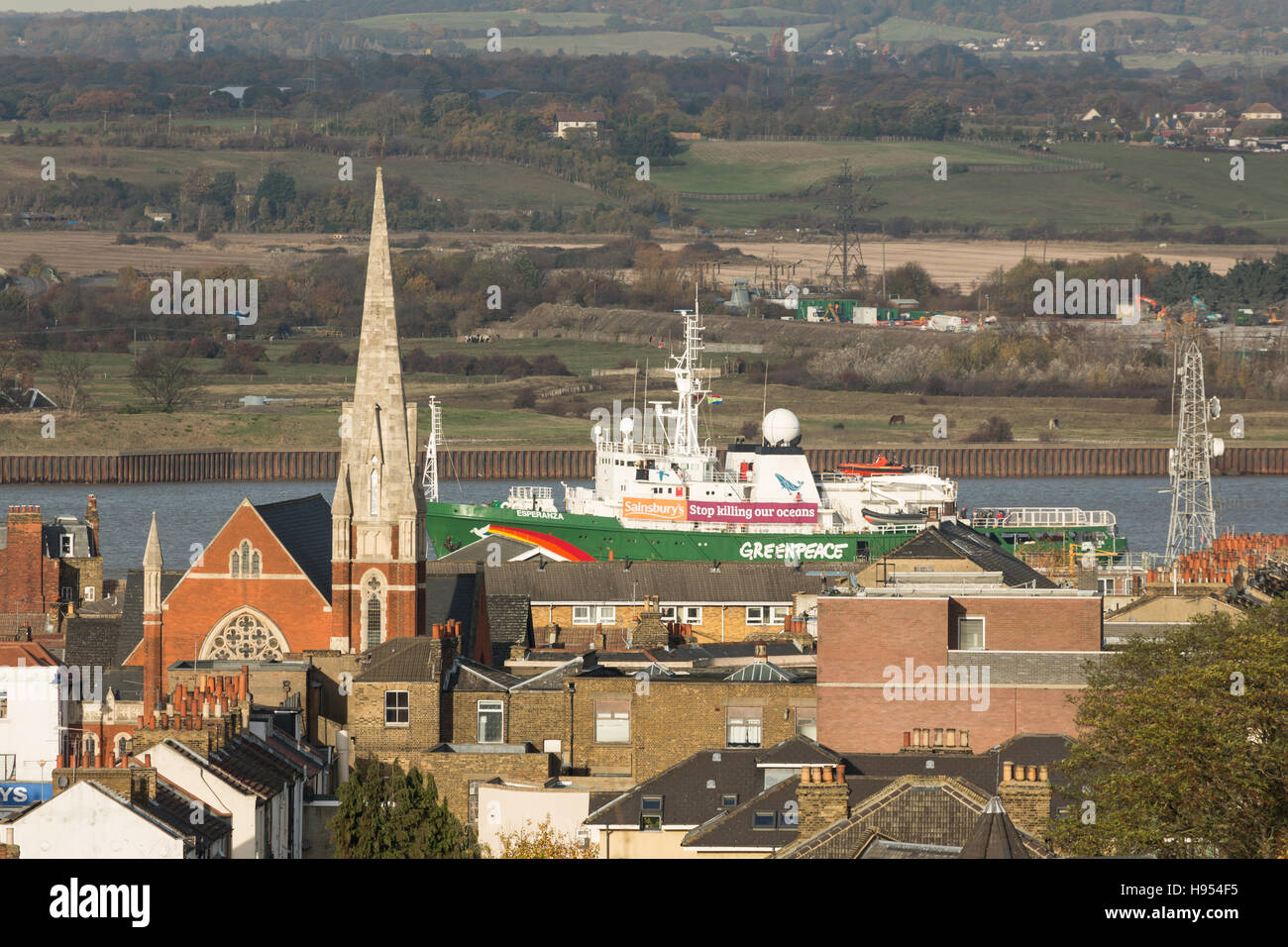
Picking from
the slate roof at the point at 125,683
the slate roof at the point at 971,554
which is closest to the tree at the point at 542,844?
the slate roof at the point at 125,683

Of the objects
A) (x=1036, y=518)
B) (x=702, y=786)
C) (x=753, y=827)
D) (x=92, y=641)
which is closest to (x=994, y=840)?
(x=753, y=827)

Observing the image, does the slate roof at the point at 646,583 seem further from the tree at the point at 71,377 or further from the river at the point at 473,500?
the tree at the point at 71,377

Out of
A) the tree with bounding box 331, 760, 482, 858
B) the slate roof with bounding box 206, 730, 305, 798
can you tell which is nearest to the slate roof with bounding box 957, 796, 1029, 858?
the tree with bounding box 331, 760, 482, 858

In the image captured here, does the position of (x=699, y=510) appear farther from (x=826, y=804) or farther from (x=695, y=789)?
(x=826, y=804)

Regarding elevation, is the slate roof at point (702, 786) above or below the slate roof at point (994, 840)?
below

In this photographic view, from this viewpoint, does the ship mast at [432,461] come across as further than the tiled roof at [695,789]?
Yes

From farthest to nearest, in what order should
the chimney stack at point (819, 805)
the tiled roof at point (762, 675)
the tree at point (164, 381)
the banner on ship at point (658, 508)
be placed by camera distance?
the tree at point (164, 381), the banner on ship at point (658, 508), the tiled roof at point (762, 675), the chimney stack at point (819, 805)
